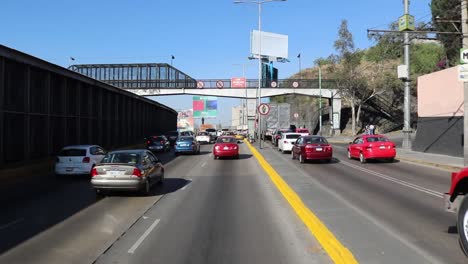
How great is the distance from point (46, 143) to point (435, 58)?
69.8 meters

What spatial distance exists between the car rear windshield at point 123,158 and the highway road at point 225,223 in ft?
3.31

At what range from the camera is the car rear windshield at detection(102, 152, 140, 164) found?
14.9 m

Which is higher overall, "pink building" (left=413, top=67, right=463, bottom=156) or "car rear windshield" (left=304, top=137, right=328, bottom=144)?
"pink building" (left=413, top=67, right=463, bottom=156)

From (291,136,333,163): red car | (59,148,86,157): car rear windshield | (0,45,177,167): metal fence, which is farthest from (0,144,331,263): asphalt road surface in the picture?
(291,136,333,163): red car

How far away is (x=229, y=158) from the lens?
31031mm

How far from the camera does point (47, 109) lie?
25.2m

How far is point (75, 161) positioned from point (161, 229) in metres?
12.1

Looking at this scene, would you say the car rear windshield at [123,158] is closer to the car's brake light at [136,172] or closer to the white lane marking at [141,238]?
the car's brake light at [136,172]

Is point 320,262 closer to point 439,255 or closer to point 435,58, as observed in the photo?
point 439,255

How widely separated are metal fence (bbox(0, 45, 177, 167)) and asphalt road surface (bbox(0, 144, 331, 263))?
295 inches

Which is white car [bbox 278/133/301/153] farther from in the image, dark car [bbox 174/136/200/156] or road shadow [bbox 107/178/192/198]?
road shadow [bbox 107/178/192/198]

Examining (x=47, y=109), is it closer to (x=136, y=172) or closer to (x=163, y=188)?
(x=163, y=188)

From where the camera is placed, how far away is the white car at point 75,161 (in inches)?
803

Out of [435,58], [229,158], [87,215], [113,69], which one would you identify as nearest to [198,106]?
[113,69]
